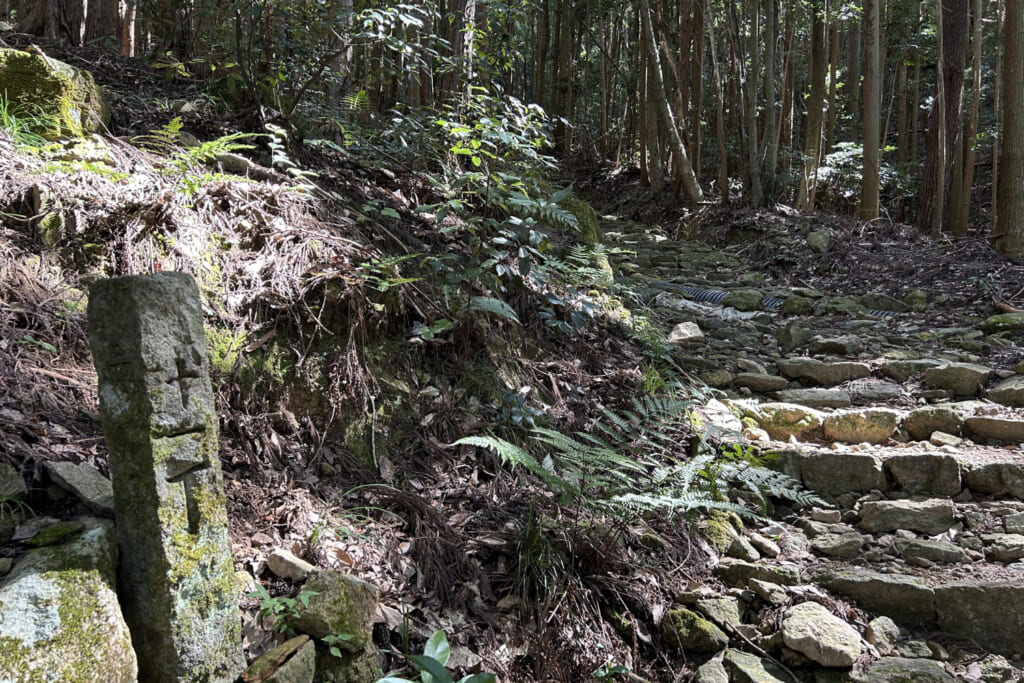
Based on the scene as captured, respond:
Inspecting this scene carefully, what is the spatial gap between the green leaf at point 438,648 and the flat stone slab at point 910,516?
254 cm

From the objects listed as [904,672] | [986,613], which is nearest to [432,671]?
[904,672]

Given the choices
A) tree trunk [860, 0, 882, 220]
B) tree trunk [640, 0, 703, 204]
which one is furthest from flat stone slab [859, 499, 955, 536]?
tree trunk [640, 0, 703, 204]

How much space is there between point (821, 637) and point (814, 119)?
10348mm

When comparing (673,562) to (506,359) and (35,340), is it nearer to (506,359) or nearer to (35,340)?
(506,359)

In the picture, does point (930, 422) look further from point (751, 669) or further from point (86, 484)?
point (86, 484)

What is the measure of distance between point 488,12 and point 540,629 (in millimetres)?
5255

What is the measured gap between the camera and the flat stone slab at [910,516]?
3307mm

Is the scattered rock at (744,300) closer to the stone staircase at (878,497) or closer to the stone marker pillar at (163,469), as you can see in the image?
the stone staircase at (878,497)

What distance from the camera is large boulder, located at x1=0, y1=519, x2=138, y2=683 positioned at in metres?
1.50

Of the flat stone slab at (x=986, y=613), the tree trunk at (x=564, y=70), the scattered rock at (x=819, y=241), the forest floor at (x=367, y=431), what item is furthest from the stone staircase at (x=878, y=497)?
the tree trunk at (x=564, y=70)

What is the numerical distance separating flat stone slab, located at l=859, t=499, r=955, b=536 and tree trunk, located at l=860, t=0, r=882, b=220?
7711 millimetres

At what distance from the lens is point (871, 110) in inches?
371

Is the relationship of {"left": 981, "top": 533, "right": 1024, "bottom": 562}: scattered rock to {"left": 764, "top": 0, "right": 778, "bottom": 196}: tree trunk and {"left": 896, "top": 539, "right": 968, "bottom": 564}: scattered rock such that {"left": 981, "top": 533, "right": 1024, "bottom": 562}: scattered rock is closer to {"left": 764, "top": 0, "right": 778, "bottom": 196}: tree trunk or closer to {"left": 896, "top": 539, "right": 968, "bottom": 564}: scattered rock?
{"left": 896, "top": 539, "right": 968, "bottom": 564}: scattered rock

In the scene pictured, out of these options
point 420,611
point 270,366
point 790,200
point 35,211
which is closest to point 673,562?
point 420,611
